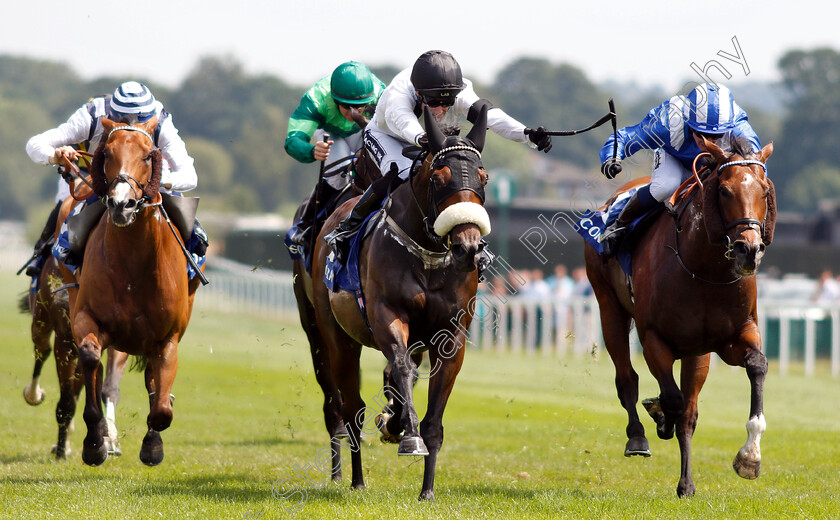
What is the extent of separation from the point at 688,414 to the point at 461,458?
2635 millimetres

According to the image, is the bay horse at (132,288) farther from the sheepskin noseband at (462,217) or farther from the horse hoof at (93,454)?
the sheepskin noseband at (462,217)

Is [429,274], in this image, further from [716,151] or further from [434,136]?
[716,151]

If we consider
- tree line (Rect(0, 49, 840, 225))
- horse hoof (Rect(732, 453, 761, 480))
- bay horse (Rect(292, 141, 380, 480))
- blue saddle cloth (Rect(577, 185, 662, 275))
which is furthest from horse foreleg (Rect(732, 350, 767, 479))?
tree line (Rect(0, 49, 840, 225))

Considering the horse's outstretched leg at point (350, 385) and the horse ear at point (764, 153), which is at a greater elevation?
the horse ear at point (764, 153)

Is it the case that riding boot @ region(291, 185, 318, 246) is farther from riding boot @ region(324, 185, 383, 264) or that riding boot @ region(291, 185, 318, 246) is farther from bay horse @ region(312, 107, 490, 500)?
bay horse @ region(312, 107, 490, 500)

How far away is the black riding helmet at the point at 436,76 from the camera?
668 cm

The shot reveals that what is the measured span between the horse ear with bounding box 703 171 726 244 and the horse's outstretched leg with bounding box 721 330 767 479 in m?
0.65

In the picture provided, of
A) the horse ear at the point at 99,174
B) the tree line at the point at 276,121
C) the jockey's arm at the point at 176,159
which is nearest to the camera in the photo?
the horse ear at the point at 99,174

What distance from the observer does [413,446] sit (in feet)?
19.5

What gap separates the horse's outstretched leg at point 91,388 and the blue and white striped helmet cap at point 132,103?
1290mm

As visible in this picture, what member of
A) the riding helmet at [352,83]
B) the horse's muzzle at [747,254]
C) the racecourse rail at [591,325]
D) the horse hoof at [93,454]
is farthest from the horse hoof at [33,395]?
the horse's muzzle at [747,254]

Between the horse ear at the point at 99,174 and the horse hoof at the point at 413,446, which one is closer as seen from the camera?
the horse hoof at the point at 413,446

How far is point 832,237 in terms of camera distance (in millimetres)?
35938

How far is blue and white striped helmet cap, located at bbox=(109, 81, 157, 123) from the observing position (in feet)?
23.4
